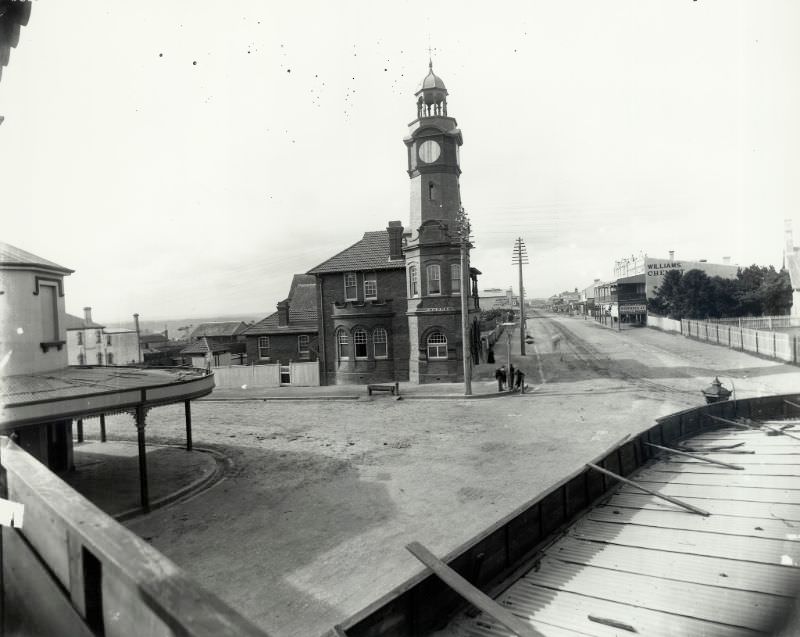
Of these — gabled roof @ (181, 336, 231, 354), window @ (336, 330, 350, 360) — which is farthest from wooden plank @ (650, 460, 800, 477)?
gabled roof @ (181, 336, 231, 354)

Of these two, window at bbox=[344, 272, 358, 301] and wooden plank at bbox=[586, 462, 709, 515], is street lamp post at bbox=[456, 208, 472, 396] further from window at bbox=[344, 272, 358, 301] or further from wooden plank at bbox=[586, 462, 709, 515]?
wooden plank at bbox=[586, 462, 709, 515]

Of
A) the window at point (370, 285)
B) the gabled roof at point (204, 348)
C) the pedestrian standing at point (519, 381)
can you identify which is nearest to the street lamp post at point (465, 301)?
the pedestrian standing at point (519, 381)

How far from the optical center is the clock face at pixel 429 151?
30.1 metres

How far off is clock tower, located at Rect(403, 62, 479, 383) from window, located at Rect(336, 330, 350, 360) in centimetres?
445

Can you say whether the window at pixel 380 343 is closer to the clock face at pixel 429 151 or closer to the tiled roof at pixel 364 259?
the tiled roof at pixel 364 259

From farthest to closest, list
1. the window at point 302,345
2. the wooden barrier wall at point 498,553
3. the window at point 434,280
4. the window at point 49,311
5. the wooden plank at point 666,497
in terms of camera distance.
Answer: the window at point 302,345
the window at point 434,280
the window at point 49,311
the wooden plank at point 666,497
the wooden barrier wall at point 498,553

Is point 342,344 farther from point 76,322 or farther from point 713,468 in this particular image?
point 76,322

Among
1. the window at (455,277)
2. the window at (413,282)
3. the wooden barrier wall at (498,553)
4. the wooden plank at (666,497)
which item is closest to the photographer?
the wooden barrier wall at (498,553)

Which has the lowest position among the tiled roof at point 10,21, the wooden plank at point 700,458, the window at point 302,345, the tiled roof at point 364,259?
the wooden plank at point 700,458

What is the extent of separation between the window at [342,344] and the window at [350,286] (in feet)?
7.98

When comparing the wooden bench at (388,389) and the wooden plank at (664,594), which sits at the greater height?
the wooden plank at (664,594)

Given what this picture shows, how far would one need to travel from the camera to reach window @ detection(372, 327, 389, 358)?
31.7m

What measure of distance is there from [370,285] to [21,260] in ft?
69.5

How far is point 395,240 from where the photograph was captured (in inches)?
1278
